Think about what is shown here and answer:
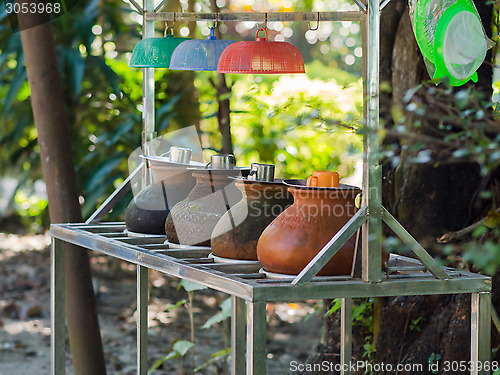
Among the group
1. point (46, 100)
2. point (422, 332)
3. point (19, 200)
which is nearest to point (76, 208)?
point (46, 100)

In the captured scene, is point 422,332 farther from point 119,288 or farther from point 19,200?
point 19,200

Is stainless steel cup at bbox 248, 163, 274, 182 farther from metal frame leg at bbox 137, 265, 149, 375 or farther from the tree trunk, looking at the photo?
the tree trunk

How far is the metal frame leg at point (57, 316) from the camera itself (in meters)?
2.74

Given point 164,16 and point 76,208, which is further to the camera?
point 76,208

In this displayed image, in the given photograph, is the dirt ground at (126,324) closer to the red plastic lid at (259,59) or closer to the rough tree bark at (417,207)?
the rough tree bark at (417,207)

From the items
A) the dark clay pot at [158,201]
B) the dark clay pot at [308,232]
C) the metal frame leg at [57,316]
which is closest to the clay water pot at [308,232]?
the dark clay pot at [308,232]

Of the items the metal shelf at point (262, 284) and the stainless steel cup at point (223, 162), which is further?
the stainless steel cup at point (223, 162)

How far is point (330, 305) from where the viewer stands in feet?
10.6

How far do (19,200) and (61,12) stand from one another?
4.44 meters

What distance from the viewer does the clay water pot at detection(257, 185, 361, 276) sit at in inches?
70.6

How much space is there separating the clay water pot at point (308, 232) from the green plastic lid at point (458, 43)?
377mm

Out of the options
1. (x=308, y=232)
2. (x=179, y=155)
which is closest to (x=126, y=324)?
(x=179, y=155)

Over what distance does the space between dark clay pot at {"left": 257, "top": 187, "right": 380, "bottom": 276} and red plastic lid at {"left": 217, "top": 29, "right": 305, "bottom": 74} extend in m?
0.42

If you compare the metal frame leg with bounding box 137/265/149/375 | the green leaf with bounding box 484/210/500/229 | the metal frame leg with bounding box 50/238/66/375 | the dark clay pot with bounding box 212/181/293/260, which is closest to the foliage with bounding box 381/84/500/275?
the green leaf with bounding box 484/210/500/229
